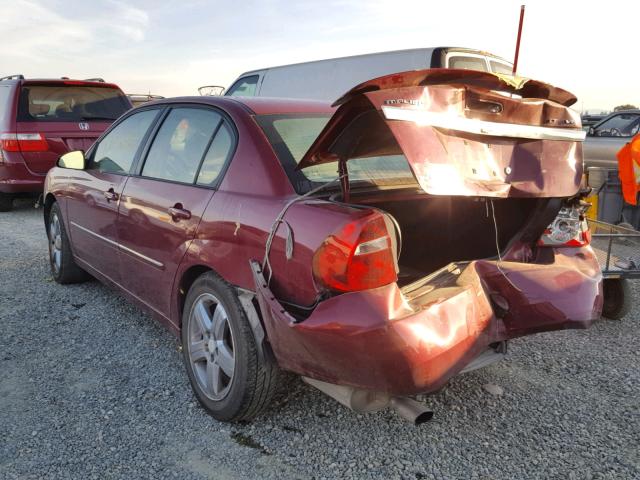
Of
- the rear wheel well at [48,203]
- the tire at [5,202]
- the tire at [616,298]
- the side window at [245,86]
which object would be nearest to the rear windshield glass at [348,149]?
the tire at [616,298]

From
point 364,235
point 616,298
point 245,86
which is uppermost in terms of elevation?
point 245,86

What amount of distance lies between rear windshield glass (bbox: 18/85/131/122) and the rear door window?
25 centimetres

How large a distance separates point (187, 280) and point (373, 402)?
4.27 ft

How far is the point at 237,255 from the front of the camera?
8.67ft

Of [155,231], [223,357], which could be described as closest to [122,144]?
[155,231]

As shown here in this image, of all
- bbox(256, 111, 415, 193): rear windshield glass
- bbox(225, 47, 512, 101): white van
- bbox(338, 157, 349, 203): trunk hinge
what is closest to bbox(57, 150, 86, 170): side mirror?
bbox(256, 111, 415, 193): rear windshield glass

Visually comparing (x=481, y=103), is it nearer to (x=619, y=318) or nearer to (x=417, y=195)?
(x=417, y=195)

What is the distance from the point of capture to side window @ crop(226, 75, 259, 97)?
11.4 metres

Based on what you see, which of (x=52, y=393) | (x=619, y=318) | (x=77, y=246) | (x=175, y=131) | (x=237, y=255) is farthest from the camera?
(x=77, y=246)

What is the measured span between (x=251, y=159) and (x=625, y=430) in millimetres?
2230

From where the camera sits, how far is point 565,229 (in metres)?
2.82

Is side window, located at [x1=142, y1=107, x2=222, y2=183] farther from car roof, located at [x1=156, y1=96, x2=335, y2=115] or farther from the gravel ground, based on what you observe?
the gravel ground

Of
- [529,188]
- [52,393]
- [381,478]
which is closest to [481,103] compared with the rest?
[529,188]

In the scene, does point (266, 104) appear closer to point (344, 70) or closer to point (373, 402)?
point (373, 402)
